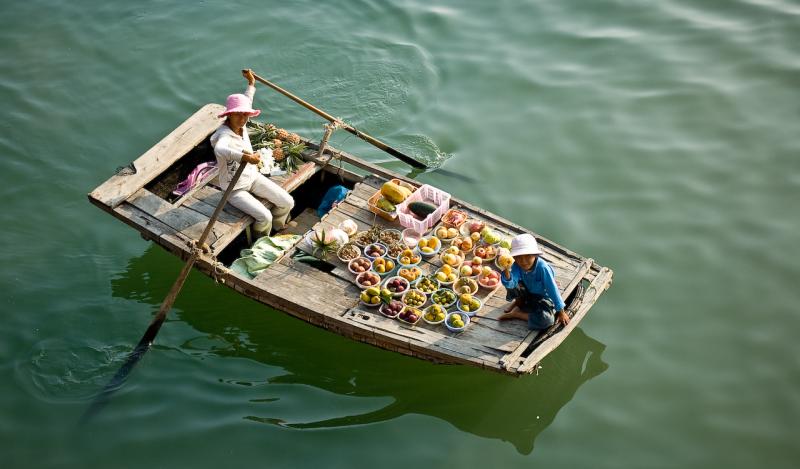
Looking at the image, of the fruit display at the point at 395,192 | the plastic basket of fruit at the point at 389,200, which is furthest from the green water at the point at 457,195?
the fruit display at the point at 395,192

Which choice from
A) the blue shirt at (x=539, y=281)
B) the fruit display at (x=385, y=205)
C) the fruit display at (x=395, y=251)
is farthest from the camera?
the fruit display at (x=385, y=205)

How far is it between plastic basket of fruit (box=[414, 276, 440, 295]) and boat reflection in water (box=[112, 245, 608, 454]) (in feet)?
2.83

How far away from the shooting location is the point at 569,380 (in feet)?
26.1

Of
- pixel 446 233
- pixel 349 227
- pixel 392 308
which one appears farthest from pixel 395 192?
pixel 392 308

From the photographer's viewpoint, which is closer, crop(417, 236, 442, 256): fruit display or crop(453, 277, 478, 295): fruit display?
crop(453, 277, 478, 295): fruit display

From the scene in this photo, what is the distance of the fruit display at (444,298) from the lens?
24.6ft

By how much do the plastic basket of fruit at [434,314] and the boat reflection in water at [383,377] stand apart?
2.70ft

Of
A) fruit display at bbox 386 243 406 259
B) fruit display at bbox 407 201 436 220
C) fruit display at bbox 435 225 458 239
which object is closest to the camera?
fruit display at bbox 386 243 406 259

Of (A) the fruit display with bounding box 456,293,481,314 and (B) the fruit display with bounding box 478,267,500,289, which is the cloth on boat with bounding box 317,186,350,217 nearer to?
(B) the fruit display with bounding box 478,267,500,289

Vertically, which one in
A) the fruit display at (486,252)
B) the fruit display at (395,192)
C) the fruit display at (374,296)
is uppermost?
the fruit display at (395,192)

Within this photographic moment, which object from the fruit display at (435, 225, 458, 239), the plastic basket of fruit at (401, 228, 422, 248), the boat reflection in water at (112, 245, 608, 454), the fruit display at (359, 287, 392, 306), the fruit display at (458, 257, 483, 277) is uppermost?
the fruit display at (435, 225, 458, 239)

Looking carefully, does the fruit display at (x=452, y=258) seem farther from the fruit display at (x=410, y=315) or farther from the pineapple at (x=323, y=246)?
the pineapple at (x=323, y=246)

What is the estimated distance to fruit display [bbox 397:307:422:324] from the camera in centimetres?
732

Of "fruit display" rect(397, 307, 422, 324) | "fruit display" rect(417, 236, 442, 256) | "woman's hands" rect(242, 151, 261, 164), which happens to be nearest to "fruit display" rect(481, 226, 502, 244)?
"fruit display" rect(417, 236, 442, 256)
